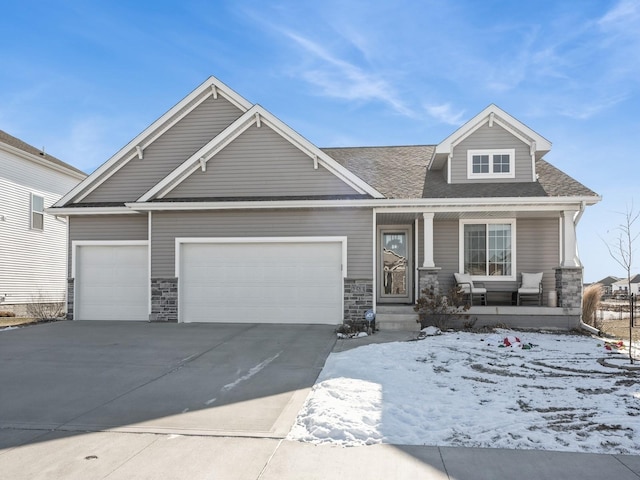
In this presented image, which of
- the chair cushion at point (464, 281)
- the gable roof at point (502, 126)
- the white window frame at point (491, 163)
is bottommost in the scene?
the chair cushion at point (464, 281)

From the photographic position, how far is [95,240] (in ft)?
47.9

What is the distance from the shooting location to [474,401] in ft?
19.9

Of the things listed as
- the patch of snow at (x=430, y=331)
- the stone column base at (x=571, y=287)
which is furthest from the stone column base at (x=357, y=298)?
the stone column base at (x=571, y=287)

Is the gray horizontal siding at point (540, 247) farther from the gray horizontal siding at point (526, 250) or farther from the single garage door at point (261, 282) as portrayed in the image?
the single garage door at point (261, 282)

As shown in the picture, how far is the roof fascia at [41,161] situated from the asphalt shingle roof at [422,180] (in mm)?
12506

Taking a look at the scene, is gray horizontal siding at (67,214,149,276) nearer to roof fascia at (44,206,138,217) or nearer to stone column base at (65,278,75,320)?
roof fascia at (44,206,138,217)

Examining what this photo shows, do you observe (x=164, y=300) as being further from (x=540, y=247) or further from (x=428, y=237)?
(x=540, y=247)

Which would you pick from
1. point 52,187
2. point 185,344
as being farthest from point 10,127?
point 185,344

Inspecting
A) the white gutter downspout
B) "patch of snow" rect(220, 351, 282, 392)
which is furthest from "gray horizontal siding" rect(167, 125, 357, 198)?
the white gutter downspout

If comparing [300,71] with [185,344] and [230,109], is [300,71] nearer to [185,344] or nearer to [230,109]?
[230,109]

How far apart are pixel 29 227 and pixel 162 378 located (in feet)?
53.4

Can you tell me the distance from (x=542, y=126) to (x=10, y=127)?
71.9ft

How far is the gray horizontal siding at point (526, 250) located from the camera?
14133 mm

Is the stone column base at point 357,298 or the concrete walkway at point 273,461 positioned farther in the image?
the stone column base at point 357,298
